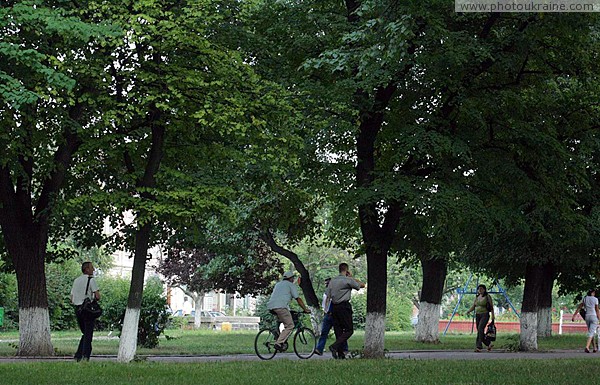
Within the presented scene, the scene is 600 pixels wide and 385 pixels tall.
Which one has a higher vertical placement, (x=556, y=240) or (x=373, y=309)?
(x=556, y=240)

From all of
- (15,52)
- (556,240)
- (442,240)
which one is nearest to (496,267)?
(556,240)

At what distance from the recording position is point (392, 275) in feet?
237

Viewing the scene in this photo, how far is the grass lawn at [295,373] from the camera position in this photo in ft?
48.7

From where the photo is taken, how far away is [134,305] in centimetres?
2017

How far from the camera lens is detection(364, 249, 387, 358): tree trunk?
22859 millimetres

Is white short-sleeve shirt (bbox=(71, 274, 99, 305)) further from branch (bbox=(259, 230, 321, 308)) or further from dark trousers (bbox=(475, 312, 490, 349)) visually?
branch (bbox=(259, 230, 321, 308))

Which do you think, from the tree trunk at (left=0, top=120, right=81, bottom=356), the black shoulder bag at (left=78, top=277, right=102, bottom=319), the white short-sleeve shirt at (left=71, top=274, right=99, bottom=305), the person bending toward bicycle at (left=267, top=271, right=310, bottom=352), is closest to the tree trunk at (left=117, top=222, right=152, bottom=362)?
the black shoulder bag at (left=78, top=277, right=102, bottom=319)

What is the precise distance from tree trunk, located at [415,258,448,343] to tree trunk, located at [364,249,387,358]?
1229cm

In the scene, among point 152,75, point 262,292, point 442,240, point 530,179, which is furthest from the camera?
point 262,292

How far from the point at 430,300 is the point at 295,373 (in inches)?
796

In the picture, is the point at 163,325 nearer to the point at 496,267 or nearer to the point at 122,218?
the point at 122,218

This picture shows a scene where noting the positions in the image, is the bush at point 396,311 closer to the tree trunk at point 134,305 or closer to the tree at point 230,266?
the tree at point 230,266

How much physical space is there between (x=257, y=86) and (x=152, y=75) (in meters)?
2.33

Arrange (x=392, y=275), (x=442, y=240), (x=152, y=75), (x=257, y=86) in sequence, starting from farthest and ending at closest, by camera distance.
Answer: (x=392, y=275) → (x=442, y=240) → (x=257, y=86) → (x=152, y=75)
